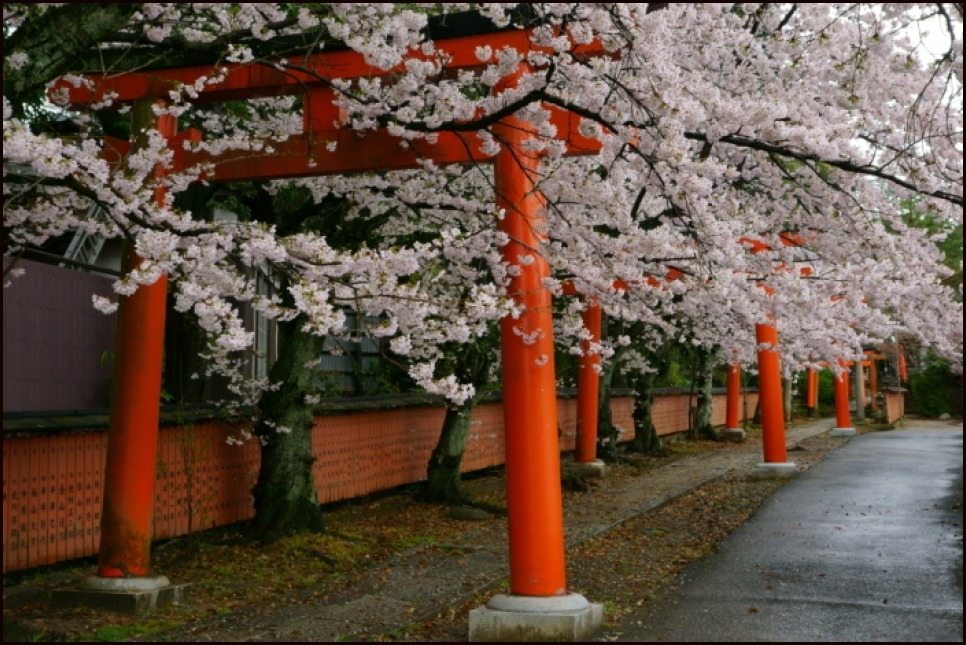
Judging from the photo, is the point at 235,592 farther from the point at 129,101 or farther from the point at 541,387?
the point at 129,101

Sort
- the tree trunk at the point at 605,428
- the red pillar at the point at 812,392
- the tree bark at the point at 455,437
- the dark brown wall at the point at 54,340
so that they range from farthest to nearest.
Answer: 1. the red pillar at the point at 812,392
2. the tree trunk at the point at 605,428
3. the tree bark at the point at 455,437
4. the dark brown wall at the point at 54,340

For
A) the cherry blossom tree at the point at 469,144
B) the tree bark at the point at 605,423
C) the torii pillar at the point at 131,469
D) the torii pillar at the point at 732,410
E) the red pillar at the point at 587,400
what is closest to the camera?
the cherry blossom tree at the point at 469,144

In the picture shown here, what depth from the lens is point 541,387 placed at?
739cm

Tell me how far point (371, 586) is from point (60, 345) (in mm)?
5623

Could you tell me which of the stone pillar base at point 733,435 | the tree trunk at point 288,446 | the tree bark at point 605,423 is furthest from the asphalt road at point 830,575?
the stone pillar base at point 733,435

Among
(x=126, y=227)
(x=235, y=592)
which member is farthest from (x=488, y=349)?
Result: (x=126, y=227)

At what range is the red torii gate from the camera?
7301 mm

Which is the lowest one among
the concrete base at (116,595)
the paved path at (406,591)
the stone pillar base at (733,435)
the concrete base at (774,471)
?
the paved path at (406,591)

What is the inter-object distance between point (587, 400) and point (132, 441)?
11.8m

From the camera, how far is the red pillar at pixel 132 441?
8203 mm

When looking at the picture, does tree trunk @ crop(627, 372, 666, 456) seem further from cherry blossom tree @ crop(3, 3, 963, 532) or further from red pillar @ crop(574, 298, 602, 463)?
cherry blossom tree @ crop(3, 3, 963, 532)

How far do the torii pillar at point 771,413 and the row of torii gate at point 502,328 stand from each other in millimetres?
11703

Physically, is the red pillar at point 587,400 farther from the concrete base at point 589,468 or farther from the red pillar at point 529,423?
the red pillar at point 529,423

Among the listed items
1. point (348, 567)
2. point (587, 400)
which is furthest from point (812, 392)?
point (348, 567)
